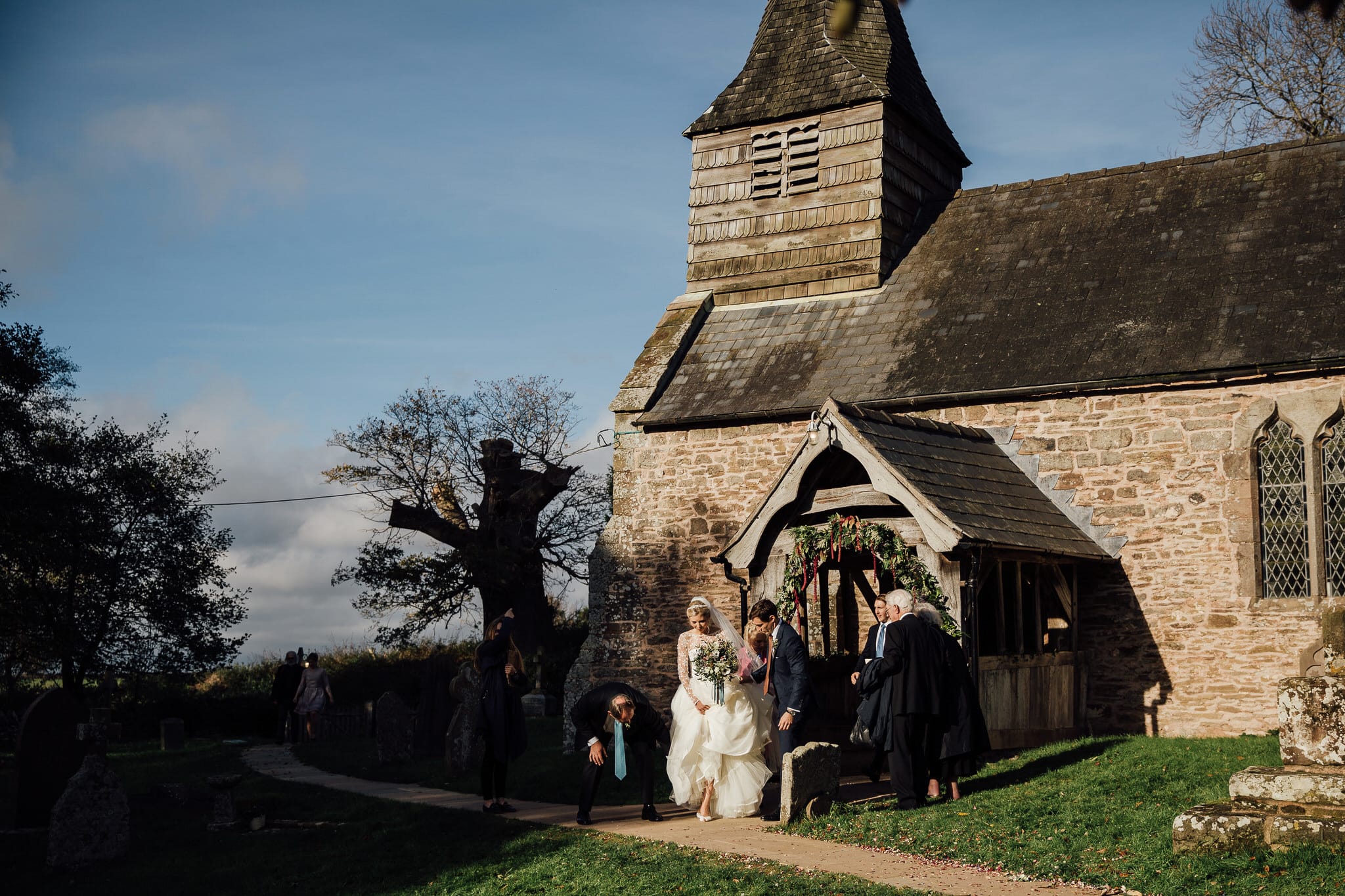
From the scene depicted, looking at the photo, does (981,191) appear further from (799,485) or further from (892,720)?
(892,720)

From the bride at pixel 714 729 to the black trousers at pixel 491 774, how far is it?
1846mm

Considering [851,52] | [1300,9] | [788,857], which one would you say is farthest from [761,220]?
[1300,9]

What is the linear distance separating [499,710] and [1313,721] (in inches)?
268

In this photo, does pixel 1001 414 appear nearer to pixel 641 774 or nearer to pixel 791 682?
pixel 791 682

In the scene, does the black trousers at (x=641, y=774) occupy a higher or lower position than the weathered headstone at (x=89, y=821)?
higher

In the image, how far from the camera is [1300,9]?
3609 millimetres

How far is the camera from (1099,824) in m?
9.19

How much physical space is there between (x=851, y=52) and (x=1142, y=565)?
1062 centimetres

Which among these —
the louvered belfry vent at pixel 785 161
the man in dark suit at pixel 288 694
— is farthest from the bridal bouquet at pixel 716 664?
the man in dark suit at pixel 288 694

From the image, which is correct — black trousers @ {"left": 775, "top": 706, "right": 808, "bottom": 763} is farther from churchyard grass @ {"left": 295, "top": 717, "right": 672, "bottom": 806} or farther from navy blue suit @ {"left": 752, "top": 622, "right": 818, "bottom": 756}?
churchyard grass @ {"left": 295, "top": 717, "right": 672, "bottom": 806}

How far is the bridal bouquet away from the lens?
10.6m

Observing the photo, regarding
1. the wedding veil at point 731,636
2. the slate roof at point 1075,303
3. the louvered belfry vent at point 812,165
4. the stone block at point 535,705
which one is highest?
the louvered belfry vent at point 812,165

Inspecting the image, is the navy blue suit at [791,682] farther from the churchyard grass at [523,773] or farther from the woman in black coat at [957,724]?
the churchyard grass at [523,773]

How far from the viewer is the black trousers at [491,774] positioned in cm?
1169
